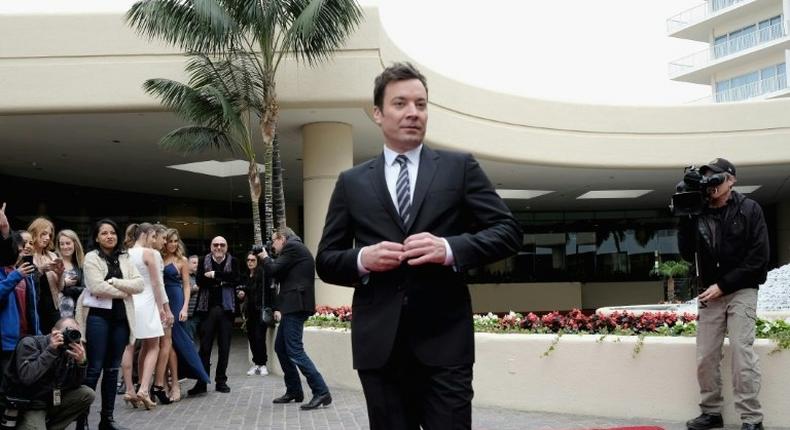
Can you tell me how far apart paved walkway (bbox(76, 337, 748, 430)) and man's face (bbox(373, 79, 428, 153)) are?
4.57 m

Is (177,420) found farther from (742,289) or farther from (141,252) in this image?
(742,289)

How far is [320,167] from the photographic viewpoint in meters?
14.5

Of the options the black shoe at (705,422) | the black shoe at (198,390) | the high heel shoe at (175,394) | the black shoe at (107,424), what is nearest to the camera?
the black shoe at (705,422)

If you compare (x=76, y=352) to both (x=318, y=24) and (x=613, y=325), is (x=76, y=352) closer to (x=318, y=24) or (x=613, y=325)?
(x=613, y=325)

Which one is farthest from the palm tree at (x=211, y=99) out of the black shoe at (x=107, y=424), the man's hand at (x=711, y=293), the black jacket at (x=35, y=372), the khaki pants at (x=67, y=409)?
the man's hand at (x=711, y=293)

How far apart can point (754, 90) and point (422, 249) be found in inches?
2073

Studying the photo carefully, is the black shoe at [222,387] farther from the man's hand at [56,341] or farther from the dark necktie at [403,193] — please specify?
the dark necktie at [403,193]

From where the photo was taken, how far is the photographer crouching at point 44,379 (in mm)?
5691

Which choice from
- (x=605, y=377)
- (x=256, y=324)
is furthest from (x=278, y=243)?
(x=605, y=377)

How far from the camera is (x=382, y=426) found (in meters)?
2.80

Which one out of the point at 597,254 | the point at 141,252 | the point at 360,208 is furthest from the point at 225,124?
the point at 597,254

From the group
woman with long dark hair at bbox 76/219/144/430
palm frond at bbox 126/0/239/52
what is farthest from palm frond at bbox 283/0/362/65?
woman with long dark hair at bbox 76/219/144/430

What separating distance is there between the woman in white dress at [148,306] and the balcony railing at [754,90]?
4681 centimetres

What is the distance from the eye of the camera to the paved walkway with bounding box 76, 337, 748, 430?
7.11 m
